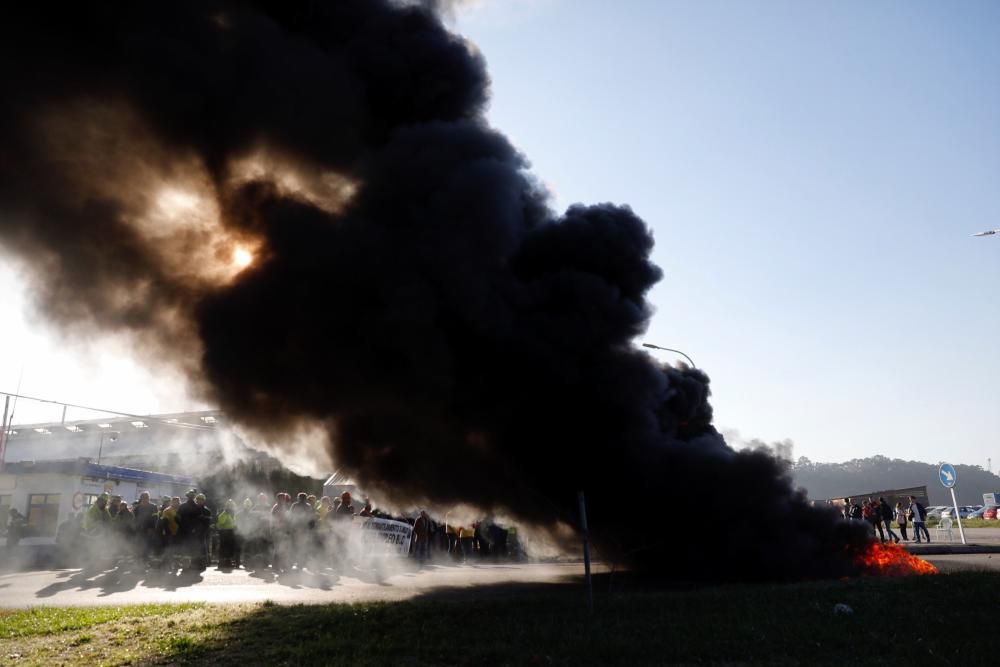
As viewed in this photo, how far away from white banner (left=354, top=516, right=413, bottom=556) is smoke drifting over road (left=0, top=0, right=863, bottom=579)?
1687 millimetres

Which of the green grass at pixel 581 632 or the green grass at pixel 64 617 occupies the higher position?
the green grass at pixel 64 617

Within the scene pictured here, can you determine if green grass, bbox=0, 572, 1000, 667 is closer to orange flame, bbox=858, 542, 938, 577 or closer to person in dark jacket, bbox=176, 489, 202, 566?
orange flame, bbox=858, 542, 938, 577

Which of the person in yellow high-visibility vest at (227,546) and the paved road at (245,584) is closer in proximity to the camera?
the paved road at (245,584)

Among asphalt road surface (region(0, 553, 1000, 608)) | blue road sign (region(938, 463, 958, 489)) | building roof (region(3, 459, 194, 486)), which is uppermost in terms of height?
building roof (region(3, 459, 194, 486))

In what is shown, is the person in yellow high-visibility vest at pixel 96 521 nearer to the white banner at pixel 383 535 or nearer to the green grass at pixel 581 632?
the white banner at pixel 383 535

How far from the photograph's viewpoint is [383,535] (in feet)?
63.9

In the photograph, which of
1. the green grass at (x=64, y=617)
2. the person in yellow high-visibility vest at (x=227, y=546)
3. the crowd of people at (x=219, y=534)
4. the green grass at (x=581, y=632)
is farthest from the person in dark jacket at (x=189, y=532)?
the green grass at (x=581, y=632)

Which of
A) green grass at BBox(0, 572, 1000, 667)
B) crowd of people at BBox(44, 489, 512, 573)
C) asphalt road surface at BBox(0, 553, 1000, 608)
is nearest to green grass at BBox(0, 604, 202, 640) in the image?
green grass at BBox(0, 572, 1000, 667)

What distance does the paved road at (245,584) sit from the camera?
39.6 ft

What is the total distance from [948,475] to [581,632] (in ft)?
68.9

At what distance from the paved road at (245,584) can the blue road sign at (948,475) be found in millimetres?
14248

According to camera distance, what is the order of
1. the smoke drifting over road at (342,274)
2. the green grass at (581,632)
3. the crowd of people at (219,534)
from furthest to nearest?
the crowd of people at (219,534) → the smoke drifting over road at (342,274) → the green grass at (581,632)

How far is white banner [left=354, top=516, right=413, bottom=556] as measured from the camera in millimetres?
18766

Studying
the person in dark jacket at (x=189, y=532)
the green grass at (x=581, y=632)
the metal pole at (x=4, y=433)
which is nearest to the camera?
the green grass at (x=581, y=632)
